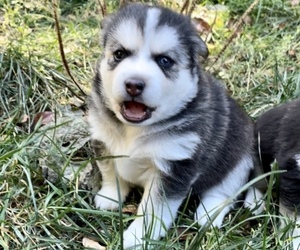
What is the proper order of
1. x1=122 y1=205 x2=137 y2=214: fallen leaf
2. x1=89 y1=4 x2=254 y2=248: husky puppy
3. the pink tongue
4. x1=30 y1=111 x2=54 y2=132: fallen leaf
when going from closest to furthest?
x1=89 y1=4 x2=254 y2=248: husky puppy, the pink tongue, x1=122 y1=205 x2=137 y2=214: fallen leaf, x1=30 y1=111 x2=54 y2=132: fallen leaf

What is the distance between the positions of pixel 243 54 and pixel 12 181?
10.8ft

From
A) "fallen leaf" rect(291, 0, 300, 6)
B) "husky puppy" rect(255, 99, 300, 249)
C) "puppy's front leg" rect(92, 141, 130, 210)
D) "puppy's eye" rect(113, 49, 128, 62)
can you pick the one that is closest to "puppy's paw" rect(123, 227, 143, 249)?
"puppy's front leg" rect(92, 141, 130, 210)

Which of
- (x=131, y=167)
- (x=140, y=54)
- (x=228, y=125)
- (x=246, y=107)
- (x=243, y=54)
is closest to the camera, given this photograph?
(x=140, y=54)

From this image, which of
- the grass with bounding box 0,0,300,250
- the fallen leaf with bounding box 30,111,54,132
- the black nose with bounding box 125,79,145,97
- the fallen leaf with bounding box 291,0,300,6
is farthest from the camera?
the fallen leaf with bounding box 291,0,300,6

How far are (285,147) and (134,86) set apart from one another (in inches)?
52.5

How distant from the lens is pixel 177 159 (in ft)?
14.2

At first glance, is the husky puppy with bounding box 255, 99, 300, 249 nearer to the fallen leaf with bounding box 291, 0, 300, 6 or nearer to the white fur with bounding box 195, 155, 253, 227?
the white fur with bounding box 195, 155, 253, 227

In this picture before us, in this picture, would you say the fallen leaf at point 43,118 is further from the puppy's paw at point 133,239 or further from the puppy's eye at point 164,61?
the puppy's eye at point 164,61

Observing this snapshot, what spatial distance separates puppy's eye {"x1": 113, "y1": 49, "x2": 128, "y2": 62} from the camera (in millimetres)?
4207

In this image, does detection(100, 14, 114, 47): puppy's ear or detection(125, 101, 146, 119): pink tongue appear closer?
detection(125, 101, 146, 119): pink tongue

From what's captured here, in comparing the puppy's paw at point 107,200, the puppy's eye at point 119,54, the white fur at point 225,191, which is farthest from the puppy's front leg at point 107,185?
the puppy's eye at point 119,54

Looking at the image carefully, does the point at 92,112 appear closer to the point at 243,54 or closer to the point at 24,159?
the point at 24,159

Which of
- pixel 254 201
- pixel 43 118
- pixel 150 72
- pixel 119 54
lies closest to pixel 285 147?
pixel 254 201

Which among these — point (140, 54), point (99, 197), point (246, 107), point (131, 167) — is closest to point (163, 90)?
point (140, 54)
